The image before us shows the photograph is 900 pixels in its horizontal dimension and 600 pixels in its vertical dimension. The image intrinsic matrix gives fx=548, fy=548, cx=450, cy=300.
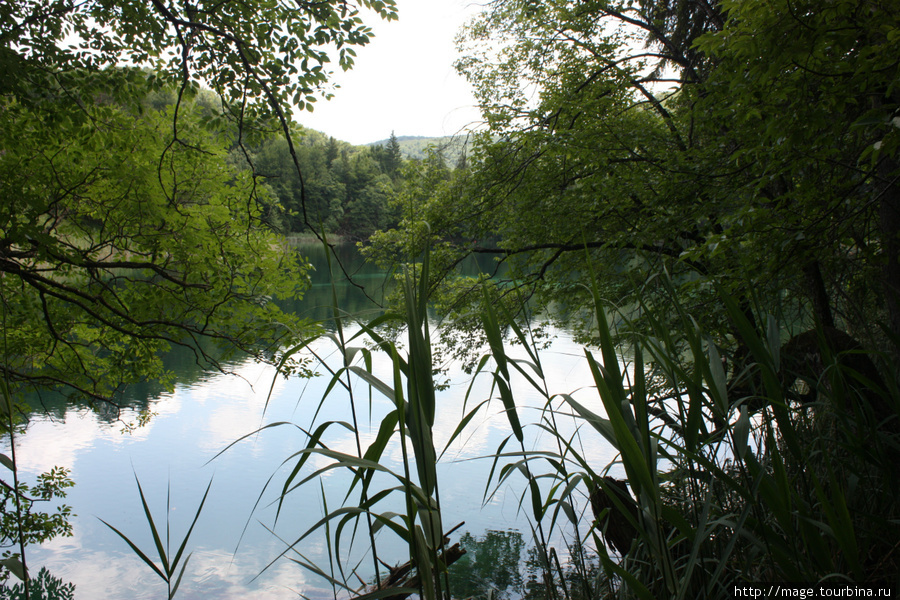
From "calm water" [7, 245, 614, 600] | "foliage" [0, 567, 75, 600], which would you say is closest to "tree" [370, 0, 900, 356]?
"calm water" [7, 245, 614, 600]

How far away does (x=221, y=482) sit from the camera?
809cm

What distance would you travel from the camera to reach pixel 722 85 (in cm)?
396

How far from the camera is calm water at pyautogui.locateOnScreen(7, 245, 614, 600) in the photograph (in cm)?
595

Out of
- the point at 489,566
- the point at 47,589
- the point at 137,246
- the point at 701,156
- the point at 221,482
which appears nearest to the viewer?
the point at 701,156

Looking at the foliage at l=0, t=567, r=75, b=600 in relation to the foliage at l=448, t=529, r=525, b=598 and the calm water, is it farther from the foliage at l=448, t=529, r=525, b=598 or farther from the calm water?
the foliage at l=448, t=529, r=525, b=598

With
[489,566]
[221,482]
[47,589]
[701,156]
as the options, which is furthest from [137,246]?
[701,156]

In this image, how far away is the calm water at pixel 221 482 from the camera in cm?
595

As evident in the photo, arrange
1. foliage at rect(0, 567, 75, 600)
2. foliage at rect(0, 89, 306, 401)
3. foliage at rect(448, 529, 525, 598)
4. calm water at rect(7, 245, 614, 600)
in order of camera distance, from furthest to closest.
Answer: calm water at rect(7, 245, 614, 600) < foliage at rect(448, 529, 525, 598) < foliage at rect(0, 567, 75, 600) < foliage at rect(0, 89, 306, 401)

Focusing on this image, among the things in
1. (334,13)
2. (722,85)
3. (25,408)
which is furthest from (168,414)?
(722,85)

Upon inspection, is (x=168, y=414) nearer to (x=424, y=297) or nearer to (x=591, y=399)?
(x=591, y=399)

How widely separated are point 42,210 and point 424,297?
3.87 m

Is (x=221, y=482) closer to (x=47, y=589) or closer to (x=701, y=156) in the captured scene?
(x=47, y=589)

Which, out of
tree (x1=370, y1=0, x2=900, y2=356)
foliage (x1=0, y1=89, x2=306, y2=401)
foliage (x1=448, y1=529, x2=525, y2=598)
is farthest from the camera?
foliage (x1=448, y1=529, x2=525, y2=598)

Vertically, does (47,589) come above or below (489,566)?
above
